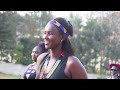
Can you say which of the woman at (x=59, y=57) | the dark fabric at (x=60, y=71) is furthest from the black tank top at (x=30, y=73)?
the dark fabric at (x=60, y=71)

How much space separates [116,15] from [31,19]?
1040mm

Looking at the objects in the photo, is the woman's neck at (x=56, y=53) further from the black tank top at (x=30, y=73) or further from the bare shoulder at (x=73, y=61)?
the black tank top at (x=30, y=73)

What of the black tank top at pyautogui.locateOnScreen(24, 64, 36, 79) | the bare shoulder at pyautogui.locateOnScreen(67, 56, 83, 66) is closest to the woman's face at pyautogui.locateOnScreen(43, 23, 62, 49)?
the bare shoulder at pyautogui.locateOnScreen(67, 56, 83, 66)

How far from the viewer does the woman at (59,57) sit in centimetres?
119

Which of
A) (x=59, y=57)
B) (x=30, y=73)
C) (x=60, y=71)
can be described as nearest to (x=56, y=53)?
(x=59, y=57)

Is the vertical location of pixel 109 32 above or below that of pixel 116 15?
below

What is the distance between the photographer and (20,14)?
2.71 meters

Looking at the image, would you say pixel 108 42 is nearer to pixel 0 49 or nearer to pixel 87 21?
pixel 87 21

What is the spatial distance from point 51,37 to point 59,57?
0.12 meters

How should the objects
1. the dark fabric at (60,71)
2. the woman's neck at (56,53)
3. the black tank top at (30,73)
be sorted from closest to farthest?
1. the dark fabric at (60,71)
2. the woman's neck at (56,53)
3. the black tank top at (30,73)

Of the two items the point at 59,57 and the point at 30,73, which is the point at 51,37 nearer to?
the point at 59,57
